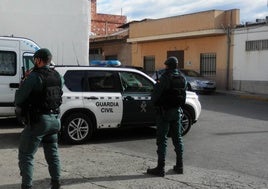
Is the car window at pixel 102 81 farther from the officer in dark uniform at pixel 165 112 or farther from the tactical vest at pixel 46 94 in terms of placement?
the tactical vest at pixel 46 94

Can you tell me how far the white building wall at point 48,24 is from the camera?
1466cm

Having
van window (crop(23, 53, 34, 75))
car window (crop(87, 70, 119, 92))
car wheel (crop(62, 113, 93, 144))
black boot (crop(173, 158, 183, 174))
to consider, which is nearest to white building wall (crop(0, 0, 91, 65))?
van window (crop(23, 53, 34, 75))

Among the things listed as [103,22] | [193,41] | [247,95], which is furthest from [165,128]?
[103,22]

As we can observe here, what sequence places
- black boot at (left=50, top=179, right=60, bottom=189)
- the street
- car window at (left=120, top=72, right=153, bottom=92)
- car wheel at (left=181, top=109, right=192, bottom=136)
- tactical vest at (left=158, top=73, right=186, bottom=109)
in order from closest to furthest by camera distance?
black boot at (left=50, top=179, right=60, bottom=189)
the street
tactical vest at (left=158, top=73, right=186, bottom=109)
car window at (left=120, top=72, right=153, bottom=92)
car wheel at (left=181, top=109, right=192, bottom=136)

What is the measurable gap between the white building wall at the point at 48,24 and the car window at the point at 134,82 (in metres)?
5.28

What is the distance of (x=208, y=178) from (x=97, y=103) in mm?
3518

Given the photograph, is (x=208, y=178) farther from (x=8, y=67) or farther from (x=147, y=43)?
(x=147, y=43)

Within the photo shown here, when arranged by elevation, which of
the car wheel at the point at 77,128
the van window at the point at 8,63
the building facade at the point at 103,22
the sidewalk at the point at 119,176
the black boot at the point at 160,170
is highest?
the building facade at the point at 103,22

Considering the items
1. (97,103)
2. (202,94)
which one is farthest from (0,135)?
(202,94)

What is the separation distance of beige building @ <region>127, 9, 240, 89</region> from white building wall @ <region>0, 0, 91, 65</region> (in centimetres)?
1396

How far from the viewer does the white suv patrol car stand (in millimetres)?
9258

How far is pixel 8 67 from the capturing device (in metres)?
11.0

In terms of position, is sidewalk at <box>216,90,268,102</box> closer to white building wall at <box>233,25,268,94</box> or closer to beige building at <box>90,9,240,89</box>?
white building wall at <box>233,25,268,94</box>

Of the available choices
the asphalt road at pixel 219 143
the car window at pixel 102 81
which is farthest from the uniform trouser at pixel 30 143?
the car window at pixel 102 81
